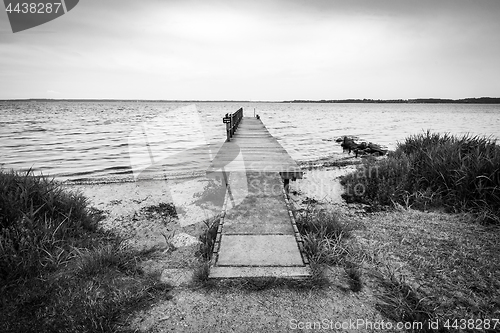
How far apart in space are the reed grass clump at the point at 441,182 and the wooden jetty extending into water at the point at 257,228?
2024mm

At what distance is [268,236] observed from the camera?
162 inches

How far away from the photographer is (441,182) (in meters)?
6.02

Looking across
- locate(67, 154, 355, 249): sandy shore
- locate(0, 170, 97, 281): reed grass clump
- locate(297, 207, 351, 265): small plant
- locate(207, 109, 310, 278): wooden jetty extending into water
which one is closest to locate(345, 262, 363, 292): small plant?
locate(297, 207, 351, 265): small plant

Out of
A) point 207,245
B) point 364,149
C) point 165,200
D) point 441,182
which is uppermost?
point 441,182

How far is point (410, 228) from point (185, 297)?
157 inches

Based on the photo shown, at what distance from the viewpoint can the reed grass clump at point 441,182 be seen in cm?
524

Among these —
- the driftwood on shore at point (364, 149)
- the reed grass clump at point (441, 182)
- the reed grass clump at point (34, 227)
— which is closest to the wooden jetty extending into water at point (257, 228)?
the reed grass clump at point (441, 182)

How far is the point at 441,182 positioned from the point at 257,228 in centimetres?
468

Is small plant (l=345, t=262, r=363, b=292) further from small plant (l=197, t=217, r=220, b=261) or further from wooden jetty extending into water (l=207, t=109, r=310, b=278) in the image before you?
small plant (l=197, t=217, r=220, b=261)

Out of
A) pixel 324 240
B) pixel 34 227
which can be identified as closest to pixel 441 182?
pixel 324 240

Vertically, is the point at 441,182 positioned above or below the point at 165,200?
above

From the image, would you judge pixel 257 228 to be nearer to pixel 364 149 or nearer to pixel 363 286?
pixel 363 286

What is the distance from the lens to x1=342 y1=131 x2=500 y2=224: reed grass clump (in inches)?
206

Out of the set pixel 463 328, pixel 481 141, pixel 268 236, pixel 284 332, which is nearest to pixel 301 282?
pixel 284 332
